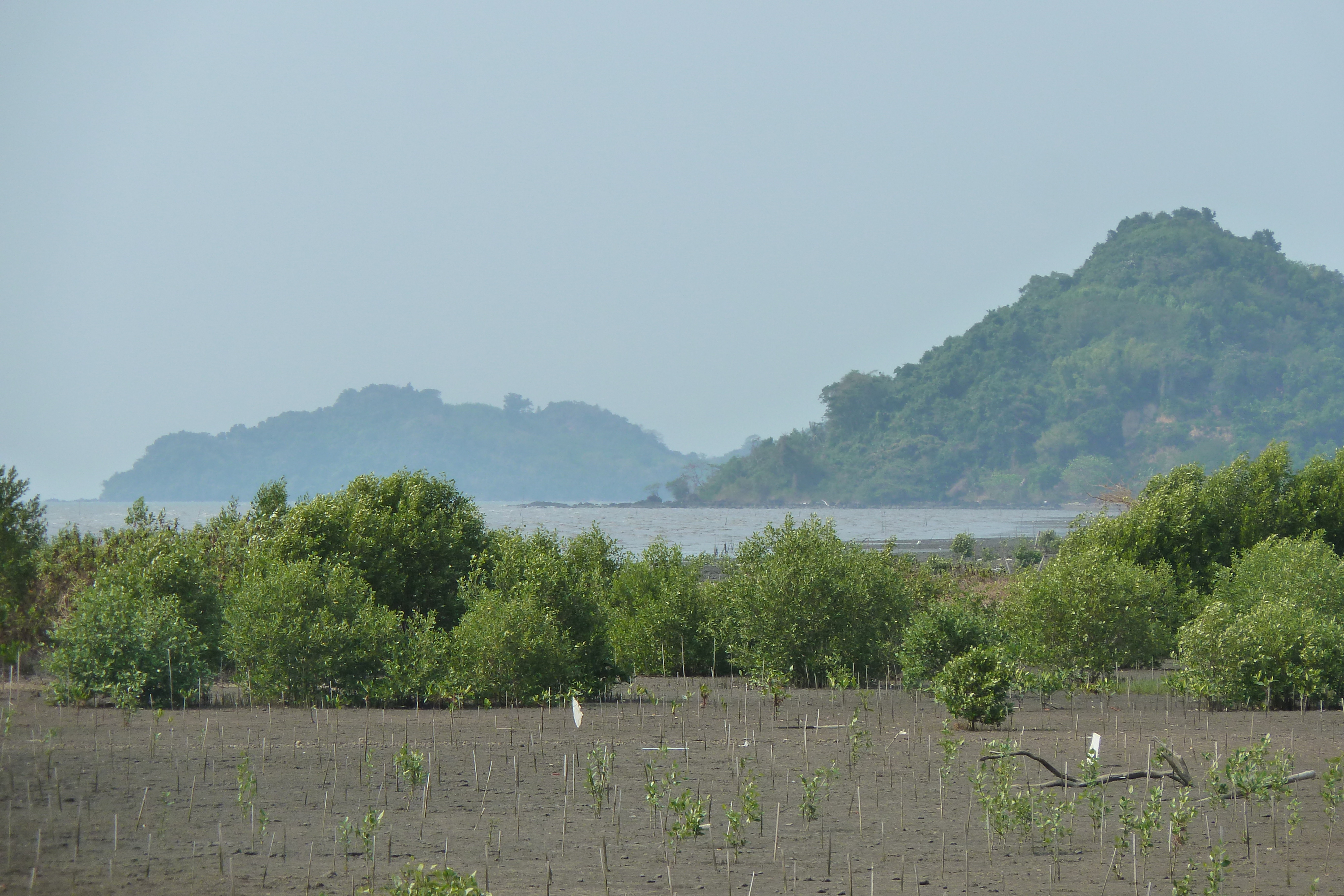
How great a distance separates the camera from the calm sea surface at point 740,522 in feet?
343

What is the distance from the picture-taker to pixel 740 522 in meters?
150

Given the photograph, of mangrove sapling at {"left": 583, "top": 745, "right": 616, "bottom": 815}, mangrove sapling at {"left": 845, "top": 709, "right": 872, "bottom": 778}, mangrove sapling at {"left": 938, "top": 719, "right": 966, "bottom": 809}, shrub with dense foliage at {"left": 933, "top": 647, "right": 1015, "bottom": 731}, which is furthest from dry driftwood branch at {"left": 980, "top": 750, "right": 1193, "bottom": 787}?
mangrove sapling at {"left": 583, "top": 745, "right": 616, "bottom": 815}

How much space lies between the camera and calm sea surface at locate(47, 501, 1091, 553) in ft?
343

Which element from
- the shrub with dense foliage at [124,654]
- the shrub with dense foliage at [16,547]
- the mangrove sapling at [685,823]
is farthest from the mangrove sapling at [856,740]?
the shrub with dense foliage at [16,547]

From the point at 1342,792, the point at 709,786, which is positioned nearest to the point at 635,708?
the point at 709,786

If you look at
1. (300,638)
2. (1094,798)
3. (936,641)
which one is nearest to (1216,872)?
(1094,798)

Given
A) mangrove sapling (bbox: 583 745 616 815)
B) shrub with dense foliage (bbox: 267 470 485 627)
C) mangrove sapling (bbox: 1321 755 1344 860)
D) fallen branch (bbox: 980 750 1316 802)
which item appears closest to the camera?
mangrove sapling (bbox: 1321 755 1344 860)

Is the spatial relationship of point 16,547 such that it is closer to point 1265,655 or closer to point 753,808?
point 753,808

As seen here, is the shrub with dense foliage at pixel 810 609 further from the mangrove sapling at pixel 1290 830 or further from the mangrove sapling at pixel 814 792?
the mangrove sapling at pixel 1290 830

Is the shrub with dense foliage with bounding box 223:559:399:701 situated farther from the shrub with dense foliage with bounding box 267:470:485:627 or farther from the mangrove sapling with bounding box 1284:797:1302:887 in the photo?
the mangrove sapling with bounding box 1284:797:1302:887

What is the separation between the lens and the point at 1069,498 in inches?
7618

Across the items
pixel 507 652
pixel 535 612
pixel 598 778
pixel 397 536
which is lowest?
pixel 598 778

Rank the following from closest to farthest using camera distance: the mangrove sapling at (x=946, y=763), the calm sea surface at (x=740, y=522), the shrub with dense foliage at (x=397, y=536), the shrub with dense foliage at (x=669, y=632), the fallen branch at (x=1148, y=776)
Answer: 1. the fallen branch at (x=1148, y=776)
2. the mangrove sapling at (x=946, y=763)
3. the shrub with dense foliage at (x=397, y=536)
4. the shrub with dense foliage at (x=669, y=632)
5. the calm sea surface at (x=740, y=522)

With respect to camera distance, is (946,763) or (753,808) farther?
(946,763)
